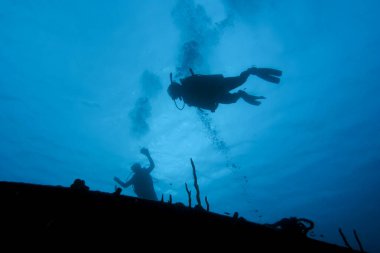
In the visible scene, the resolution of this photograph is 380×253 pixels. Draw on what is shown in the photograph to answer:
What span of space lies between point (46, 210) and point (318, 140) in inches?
1406

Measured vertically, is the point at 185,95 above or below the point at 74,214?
above

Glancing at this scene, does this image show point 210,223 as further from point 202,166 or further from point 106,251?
point 202,166

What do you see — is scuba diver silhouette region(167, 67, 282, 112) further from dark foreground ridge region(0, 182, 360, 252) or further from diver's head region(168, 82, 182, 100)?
dark foreground ridge region(0, 182, 360, 252)

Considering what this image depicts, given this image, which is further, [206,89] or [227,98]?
[227,98]

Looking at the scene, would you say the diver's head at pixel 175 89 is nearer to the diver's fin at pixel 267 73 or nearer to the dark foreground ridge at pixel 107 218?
the diver's fin at pixel 267 73

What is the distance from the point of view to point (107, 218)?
252cm

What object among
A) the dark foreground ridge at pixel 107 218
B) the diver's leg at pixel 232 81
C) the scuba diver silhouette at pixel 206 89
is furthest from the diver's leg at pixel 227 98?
the dark foreground ridge at pixel 107 218

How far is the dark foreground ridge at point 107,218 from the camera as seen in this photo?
7.63 ft

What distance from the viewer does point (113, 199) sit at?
8.43ft

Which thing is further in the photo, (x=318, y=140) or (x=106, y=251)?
(x=318, y=140)

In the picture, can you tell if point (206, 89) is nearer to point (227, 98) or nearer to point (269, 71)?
point (227, 98)

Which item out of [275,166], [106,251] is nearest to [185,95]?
[106,251]

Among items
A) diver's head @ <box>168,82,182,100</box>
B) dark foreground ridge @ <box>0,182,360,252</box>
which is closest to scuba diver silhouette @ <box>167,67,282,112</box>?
diver's head @ <box>168,82,182,100</box>

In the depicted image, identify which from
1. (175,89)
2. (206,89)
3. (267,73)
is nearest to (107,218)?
(206,89)
